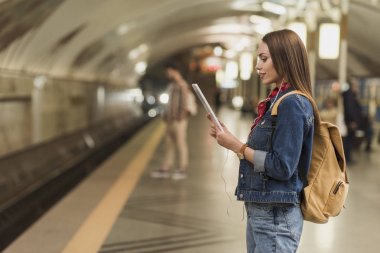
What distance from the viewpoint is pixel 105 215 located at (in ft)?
20.2

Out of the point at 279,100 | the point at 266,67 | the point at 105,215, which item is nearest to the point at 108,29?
the point at 105,215

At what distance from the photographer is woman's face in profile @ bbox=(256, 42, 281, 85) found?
2682 millimetres

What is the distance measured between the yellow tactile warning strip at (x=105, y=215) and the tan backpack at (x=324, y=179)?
257 cm

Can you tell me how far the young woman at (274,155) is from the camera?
258 centimetres

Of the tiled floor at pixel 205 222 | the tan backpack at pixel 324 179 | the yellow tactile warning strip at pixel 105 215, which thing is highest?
the tan backpack at pixel 324 179

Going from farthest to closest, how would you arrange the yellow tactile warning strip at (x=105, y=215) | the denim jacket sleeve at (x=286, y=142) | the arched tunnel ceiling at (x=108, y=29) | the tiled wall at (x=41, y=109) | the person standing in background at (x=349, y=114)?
the person standing in background at (x=349, y=114), the tiled wall at (x=41, y=109), the arched tunnel ceiling at (x=108, y=29), the yellow tactile warning strip at (x=105, y=215), the denim jacket sleeve at (x=286, y=142)

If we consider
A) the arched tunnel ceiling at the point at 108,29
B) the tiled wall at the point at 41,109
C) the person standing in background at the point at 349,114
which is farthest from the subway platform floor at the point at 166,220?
the arched tunnel ceiling at the point at 108,29

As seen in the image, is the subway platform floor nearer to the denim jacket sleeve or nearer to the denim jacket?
the denim jacket

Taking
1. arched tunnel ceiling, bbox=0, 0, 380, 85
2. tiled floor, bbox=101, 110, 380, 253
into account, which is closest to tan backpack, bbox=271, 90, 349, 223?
tiled floor, bbox=101, 110, 380, 253

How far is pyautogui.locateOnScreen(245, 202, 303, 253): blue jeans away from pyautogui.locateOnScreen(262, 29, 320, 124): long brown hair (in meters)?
0.42

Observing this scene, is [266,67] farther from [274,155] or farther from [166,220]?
[166,220]

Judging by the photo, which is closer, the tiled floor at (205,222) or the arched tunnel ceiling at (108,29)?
the tiled floor at (205,222)

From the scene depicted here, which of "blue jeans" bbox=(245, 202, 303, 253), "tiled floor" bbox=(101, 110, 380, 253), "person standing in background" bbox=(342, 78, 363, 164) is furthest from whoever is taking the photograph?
"person standing in background" bbox=(342, 78, 363, 164)

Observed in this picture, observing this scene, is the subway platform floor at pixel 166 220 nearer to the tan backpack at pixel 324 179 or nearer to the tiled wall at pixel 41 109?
the tan backpack at pixel 324 179
